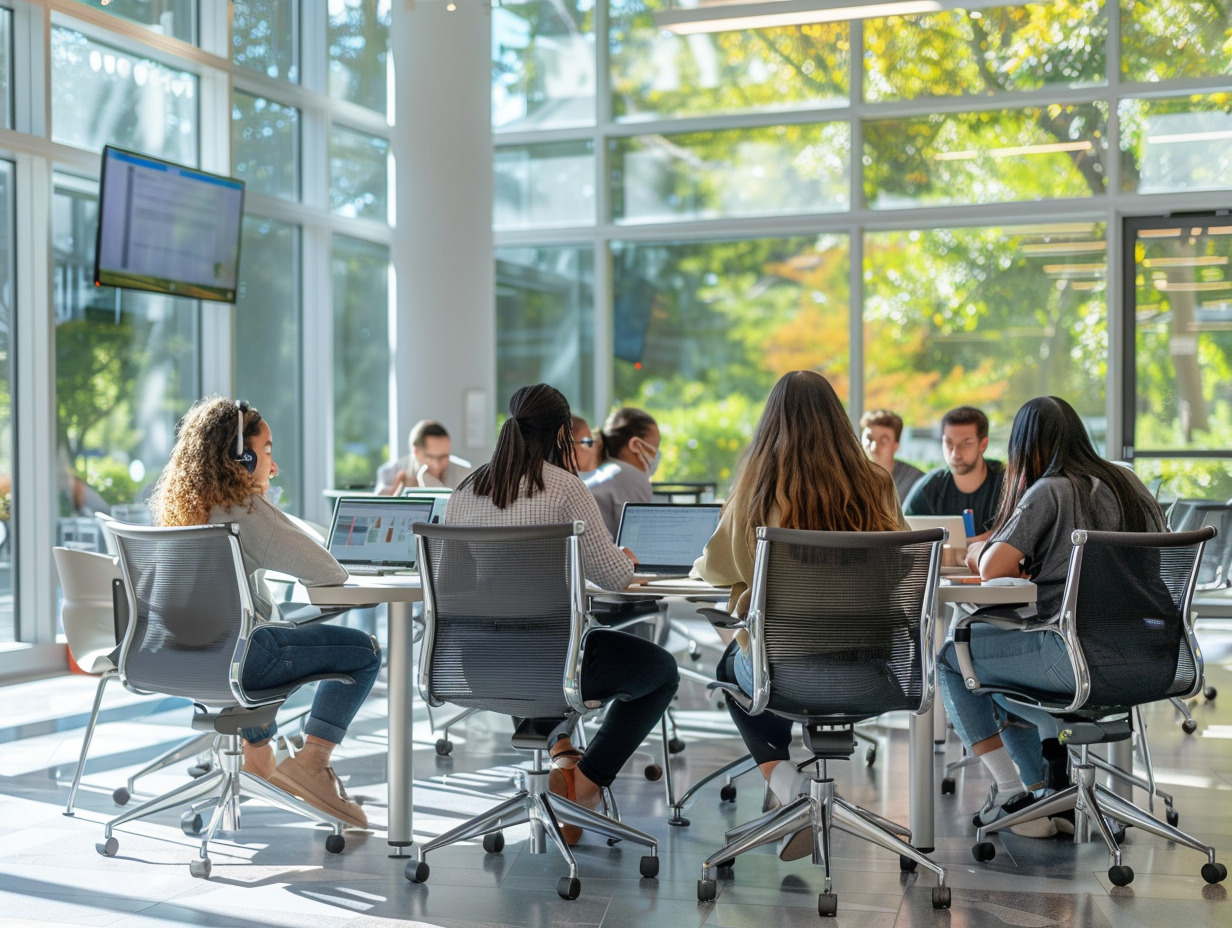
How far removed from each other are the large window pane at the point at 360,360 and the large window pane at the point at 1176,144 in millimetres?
4815

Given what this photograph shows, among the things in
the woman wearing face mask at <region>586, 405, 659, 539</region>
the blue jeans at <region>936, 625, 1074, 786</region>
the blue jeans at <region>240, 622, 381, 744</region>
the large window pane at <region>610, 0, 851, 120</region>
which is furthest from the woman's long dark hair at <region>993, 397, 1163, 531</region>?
the large window pane at <region>610, 0, 851, 120</region>

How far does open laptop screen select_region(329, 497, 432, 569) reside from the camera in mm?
4289

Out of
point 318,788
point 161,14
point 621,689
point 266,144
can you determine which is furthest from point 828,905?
point 266,144

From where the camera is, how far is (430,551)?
3.20 m

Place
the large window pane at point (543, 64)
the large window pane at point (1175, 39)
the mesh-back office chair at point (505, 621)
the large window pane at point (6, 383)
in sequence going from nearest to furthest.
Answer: the mesh-back office chair at point (505, 621) → the large window pane at point (6, 383) → the large window pane at point (1175, 39) → the large window pane at point (543, 64)

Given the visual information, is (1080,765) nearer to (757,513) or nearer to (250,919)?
(757,513)

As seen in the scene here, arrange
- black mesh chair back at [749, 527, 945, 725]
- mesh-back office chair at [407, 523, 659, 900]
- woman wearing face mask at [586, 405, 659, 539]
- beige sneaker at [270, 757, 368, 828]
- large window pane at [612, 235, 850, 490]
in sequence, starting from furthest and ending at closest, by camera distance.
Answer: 1. large window pane at [612, 235, 850, 490]
2. woman wearing face mask at [586, 405, 659, 539]
3. beige sneaker at [270, 757, 368, 828]
4. mesh-back office chair at [407, 523, 659, 900]
5. black mesh chair back at [749, 527, 945, 725]

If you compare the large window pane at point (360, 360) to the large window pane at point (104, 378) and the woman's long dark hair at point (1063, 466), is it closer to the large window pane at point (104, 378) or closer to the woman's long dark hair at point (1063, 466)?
→ the large window pane at point (104, 378)

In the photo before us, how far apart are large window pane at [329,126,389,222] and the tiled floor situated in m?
4.45

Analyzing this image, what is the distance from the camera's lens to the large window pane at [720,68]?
853 centimetres

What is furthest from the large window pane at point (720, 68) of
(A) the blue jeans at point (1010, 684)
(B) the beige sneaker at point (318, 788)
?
(B) the beige sneaker at point (318, 788)

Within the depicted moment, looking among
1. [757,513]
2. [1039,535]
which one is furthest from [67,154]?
[1039,535]

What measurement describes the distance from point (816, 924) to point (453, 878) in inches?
→ 37.7

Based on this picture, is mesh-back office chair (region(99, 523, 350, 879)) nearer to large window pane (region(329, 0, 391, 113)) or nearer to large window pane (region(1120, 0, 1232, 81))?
large window pane (region(329, 0, 391, 113))
